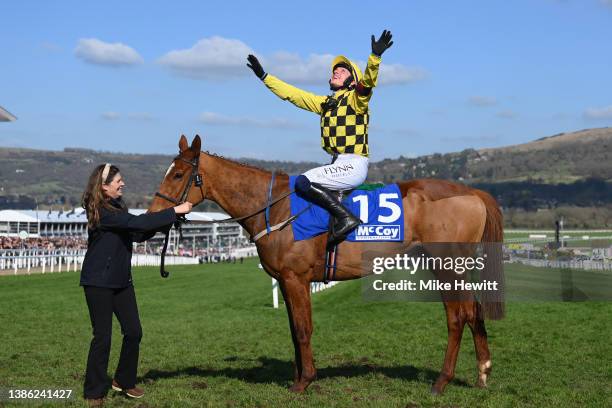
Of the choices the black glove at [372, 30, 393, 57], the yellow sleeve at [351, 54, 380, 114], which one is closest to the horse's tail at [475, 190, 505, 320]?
the yellow sleeve at [351, 54, 380, 114]

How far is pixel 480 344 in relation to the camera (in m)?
7.39

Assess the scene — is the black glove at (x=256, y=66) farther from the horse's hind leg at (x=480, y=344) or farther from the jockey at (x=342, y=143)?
the horse's hind leg at (x=480, y=344)

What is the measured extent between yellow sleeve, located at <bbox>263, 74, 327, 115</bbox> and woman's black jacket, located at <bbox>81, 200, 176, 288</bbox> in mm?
1978

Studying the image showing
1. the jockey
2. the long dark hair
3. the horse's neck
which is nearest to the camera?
the long dark hair

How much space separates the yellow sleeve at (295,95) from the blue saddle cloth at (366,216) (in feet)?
2.97

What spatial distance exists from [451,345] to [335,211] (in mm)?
1816

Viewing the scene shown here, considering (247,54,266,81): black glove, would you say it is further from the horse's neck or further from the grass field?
the grass field

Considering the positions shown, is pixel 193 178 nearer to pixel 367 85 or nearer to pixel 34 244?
pixel 367 85

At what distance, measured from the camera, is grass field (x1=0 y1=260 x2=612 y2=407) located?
681cm

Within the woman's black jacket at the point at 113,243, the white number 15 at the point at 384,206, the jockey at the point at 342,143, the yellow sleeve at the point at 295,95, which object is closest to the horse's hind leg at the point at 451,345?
the white number 15 at the point at 384,206

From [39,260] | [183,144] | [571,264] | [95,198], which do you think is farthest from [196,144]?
[39,260]

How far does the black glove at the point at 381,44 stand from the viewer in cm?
673

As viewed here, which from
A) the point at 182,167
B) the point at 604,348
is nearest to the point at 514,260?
the point at 604,348

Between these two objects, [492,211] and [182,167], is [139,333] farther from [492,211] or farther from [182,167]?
[492,211]
